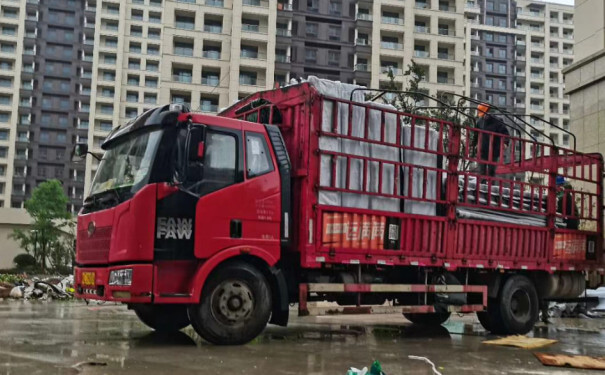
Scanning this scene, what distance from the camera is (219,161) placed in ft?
26.3

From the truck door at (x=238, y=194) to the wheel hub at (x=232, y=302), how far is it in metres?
0.48

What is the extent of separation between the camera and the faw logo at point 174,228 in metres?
7.53

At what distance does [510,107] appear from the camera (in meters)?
96.1

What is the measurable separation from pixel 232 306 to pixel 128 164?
2.18 metres

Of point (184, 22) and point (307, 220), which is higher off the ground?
point (184, 22)

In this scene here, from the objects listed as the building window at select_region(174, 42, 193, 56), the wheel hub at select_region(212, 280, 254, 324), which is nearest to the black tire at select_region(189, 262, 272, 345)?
the wheel hub at select_region(212, 280, 254, 324)

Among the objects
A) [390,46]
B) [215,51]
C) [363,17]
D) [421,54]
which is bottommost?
[215,51]

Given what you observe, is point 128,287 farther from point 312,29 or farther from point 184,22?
point 312,29

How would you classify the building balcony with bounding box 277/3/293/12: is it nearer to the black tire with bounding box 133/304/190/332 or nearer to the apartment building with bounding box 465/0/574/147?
the apartment building with bounding box 465/0/574/147

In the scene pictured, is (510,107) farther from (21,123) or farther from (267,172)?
(267,172)

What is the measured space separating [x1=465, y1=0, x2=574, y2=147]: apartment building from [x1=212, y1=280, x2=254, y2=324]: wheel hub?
90878 millimetres

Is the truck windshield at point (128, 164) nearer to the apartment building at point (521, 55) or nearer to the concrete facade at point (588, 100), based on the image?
the concrete facade at point (588, 100)

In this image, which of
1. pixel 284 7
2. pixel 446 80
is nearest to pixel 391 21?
pixel 446 80

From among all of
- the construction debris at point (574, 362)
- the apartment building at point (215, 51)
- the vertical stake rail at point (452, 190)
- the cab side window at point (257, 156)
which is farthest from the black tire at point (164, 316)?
the apartment building at point (215, 51)
